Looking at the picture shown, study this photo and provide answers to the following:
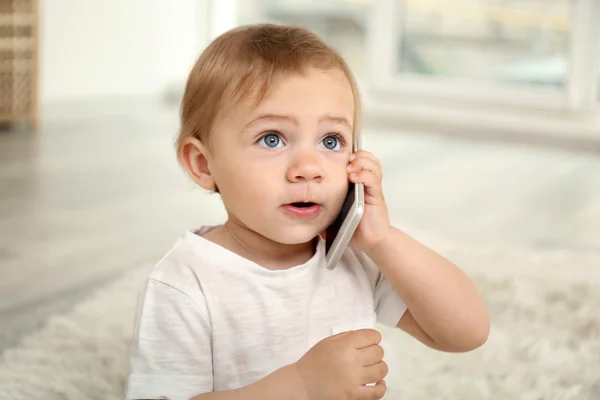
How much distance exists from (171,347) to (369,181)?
0.24 m

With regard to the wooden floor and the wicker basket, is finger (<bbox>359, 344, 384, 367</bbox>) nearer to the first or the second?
the wooden floor

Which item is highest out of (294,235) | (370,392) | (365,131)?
(294,235)

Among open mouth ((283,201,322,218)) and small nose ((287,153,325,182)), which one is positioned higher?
small nose ((287,153,325,182))

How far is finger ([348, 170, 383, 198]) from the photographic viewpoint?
30.8 inches

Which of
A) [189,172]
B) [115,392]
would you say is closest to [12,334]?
[115,392]

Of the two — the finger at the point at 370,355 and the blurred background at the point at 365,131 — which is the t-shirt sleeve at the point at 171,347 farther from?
the blurred background at the point at 365,131

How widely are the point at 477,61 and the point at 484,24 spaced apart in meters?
0.16

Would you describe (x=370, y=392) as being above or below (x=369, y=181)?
below

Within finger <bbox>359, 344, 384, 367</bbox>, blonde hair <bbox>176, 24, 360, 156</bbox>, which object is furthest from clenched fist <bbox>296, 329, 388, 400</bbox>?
blonde hair <bbox>176, 24, 360, 156</bbox>

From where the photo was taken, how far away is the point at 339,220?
0.80 metres

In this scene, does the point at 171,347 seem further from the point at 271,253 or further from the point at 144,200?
the point at 144,200

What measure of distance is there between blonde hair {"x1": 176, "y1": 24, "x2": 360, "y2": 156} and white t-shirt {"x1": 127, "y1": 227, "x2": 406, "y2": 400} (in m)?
0.12

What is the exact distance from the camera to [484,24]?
11.7 ft

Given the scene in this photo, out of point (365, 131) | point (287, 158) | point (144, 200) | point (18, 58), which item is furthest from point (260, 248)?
point (365, 131)
